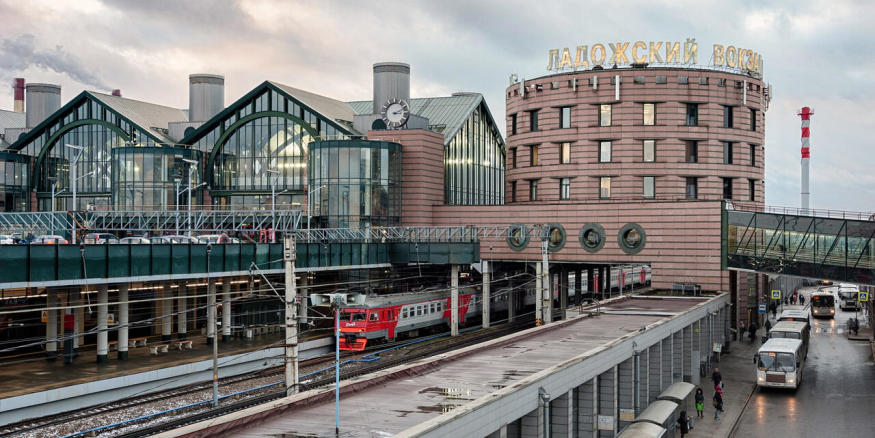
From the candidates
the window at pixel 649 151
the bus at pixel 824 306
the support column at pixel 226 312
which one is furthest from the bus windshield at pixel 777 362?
the bus at pixel 824 306

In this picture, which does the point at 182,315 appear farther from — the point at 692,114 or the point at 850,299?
the point at 850,299

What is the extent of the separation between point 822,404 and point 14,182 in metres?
101

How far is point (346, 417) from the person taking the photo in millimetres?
23828

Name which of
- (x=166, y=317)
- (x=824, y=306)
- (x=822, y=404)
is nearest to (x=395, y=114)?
(x=166, y=317)

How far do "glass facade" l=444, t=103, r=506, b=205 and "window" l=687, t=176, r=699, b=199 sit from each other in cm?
2830

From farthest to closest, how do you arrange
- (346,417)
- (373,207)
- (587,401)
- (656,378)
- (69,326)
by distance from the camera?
(373,207) → (69,326) → (656,378) → (587,401) → (346,417)

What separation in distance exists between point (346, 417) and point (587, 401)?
1406 centimetres

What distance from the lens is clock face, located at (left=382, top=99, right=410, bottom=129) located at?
268ft

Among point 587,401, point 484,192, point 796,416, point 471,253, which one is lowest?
point 796,416

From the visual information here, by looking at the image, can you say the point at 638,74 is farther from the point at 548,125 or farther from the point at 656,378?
the point at 656,378

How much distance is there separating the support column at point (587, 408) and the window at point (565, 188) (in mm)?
57023

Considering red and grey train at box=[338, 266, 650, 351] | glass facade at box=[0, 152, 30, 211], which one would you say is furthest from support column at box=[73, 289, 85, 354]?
glass facade at box=[0, 152, 30, 211]

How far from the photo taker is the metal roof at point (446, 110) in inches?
4048

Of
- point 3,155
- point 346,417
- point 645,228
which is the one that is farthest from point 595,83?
point 3,155
